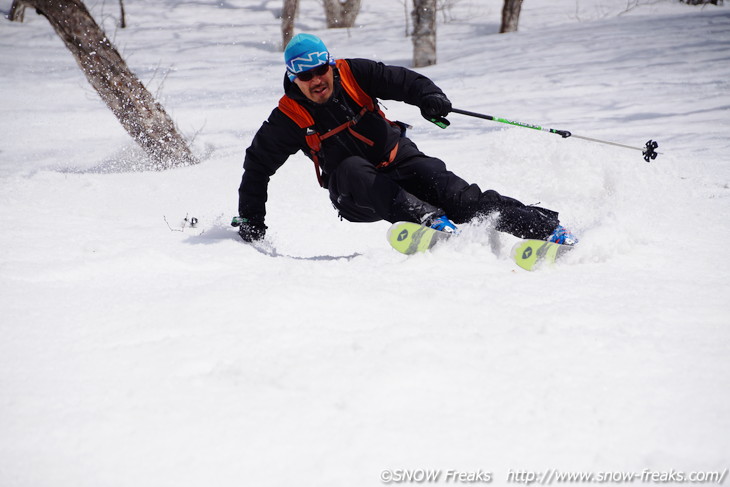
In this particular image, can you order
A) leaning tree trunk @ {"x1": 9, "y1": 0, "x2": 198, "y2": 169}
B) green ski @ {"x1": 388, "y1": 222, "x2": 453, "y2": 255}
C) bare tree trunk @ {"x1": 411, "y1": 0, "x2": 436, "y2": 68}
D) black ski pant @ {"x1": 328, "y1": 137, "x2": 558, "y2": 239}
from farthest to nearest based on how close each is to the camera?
bare tree trunk @ {"x1": 411, "y1": 0, "x2": 436, "y2": 68}, leaning tree trunk @ {"x1": 9, "y1": 0, "x2": 198, "y2": 169}, black ski pant @ {"x1": 328, "y1": 137, "x2": 558, "y2": 239}, green ski @ {"x1": 388, "y1": 222, "x2": 453, "y2": 255}

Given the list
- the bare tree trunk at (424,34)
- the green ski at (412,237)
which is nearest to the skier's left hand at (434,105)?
the green ski at (412,237)

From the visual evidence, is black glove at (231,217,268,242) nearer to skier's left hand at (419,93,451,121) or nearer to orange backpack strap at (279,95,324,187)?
orange backpack strap at (279,95,324,187)

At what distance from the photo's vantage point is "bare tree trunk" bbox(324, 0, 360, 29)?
18211mm

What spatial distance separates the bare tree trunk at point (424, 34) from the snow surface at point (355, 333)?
6.05m

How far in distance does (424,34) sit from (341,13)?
8714 millimetres

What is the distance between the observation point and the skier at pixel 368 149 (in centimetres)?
301

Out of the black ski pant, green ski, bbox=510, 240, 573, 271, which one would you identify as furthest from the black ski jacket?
green ski, bbox=510, 240, 573, 271

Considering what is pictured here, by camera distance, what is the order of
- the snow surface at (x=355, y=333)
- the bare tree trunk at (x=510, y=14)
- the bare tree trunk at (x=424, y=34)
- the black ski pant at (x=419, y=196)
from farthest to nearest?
the bare tree trunk at (x=510, y=14) → the bare tree trunk at (x=424, y=34) → the black ski pant at (x=419, y=196) → the snow surface at (x=355, y=333)

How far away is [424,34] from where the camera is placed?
1084 cm

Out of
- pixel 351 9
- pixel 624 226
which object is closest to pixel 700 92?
pixel 624 226

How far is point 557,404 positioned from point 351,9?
18.8 m

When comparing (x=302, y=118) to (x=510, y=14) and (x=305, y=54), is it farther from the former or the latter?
(x=510, y=14)

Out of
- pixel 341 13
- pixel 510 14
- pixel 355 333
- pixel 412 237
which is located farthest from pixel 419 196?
pixel 341 13

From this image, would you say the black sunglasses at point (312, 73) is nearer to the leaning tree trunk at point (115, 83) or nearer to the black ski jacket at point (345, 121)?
the black ski jacket at point (345, 121)
